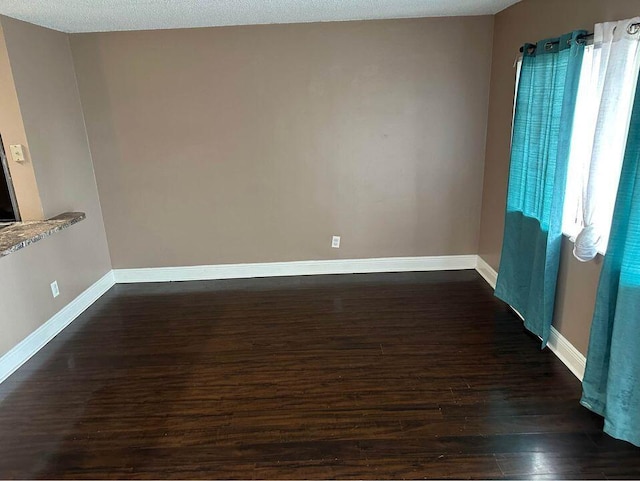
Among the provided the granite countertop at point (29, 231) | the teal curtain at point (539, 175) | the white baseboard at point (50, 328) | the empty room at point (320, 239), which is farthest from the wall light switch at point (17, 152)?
the teal curtain at point (539, 175)

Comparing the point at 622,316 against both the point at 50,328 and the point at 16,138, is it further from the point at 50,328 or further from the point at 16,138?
the point at 16,138

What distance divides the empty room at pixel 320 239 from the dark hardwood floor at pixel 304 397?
16 mm

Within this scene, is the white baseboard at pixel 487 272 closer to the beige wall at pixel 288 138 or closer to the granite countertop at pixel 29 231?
the beige wall at pixel 288 138

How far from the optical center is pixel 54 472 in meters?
2.03

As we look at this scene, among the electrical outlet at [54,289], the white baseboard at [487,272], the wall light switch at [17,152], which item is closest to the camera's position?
the wall light switch at [17,152]

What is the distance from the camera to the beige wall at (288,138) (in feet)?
12.3

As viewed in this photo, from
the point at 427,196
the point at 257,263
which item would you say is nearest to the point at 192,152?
the point at 257,263

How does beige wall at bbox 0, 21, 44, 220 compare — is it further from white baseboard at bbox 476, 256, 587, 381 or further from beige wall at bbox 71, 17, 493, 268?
white baseboard at bbox 476, 256, 587, 381

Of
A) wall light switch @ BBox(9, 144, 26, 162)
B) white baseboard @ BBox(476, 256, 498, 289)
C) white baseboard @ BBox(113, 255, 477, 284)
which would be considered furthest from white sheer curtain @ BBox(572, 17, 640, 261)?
wall light switch @ BBox(9, 144, 26, 162)

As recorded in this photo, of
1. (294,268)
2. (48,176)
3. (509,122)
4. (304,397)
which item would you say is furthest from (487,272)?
(48,176)

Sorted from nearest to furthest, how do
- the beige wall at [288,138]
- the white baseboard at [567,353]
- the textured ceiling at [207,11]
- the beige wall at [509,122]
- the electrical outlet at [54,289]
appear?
the beige wall at [509,122], the white baseboard at [567,353], the textured ceiling at [207,11], the electrical outlet at [54,289], the beige wall at [288,138]

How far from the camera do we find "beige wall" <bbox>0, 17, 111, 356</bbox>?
9.73ft

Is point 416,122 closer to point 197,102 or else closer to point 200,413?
point 197,102

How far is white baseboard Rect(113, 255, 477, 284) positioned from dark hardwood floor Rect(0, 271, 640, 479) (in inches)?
23.4
